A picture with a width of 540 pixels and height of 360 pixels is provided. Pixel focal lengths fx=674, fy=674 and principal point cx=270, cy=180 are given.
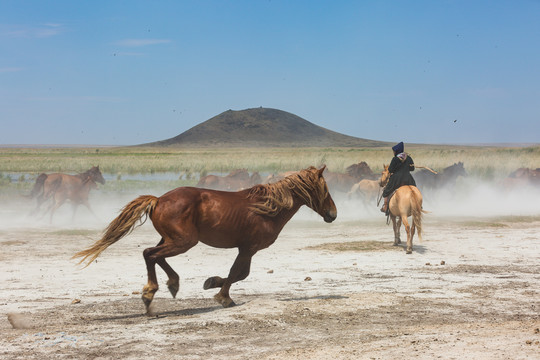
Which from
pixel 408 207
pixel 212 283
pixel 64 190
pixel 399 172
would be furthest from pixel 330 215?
pixel 64 190

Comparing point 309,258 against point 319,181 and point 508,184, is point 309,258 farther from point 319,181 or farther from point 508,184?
point 508,184

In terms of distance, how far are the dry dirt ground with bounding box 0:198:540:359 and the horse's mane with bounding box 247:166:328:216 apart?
1.25m

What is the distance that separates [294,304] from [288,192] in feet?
4.96

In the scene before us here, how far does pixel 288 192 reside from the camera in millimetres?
9133

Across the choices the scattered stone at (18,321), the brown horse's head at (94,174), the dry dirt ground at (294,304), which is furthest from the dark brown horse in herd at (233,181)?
the scattered stone at (18,321)

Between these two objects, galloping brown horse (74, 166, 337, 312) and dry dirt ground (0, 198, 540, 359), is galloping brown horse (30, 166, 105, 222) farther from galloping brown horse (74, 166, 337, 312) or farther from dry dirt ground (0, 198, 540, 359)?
galloping brown horse (74, 166, 337, 312)

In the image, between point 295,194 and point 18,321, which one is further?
point 295,194

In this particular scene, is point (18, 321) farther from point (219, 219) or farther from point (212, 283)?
→ point (219, 219)

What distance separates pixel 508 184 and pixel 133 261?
19.6 metres

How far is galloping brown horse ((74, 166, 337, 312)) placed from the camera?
805 centimetres

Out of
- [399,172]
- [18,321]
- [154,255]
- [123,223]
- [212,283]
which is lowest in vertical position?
[18,321]

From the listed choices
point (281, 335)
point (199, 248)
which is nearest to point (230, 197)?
point (281, 335)

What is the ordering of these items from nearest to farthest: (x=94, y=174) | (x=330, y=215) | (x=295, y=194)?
(x=295, y=194) → (x=330, y=215) → (x=94, y=174)

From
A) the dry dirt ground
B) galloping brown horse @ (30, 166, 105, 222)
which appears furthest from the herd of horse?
galloping brown horse @ (30, 166, 105, 222)
